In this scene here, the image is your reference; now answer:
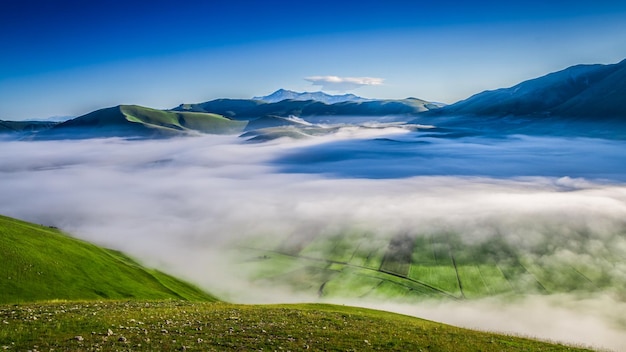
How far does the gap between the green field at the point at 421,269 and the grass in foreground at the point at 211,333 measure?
100644mm

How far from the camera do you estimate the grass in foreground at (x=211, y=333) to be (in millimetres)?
23344

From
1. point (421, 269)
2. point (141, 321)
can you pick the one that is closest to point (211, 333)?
point (141, 321)

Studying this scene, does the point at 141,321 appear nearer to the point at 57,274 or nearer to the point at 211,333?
the point at 211,333

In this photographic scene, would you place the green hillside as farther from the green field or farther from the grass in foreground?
the green field

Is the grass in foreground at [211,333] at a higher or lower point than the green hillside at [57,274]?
higher

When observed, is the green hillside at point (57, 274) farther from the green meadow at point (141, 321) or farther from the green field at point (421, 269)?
the green field at point (421, 269)

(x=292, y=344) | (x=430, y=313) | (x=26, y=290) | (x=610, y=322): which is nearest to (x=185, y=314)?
(x=292, y=344)

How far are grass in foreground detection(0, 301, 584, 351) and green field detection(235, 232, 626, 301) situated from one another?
10064 cm

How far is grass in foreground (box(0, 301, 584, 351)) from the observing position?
23.3m

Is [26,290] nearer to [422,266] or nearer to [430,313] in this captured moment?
[430,313]

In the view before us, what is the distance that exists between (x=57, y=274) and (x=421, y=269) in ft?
423

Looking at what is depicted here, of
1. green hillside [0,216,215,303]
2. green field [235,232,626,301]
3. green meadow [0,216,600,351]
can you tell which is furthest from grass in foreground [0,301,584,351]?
green field [235,232,626,301]

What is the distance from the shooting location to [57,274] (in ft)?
214

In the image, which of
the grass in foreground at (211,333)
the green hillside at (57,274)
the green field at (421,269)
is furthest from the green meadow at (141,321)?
the green field at (421,269)
